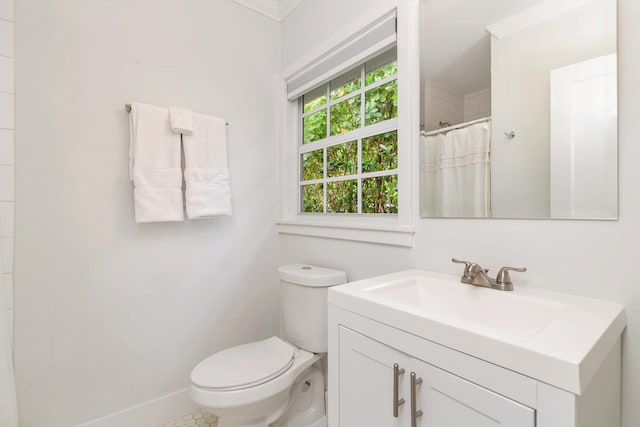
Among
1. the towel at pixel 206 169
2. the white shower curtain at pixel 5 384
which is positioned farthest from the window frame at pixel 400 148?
the white shower curtain at pixel 5 384

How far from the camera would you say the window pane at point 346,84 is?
166 cm

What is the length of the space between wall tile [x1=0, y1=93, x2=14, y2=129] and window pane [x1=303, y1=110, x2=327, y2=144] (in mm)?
1411

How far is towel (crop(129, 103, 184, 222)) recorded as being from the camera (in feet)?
4.66

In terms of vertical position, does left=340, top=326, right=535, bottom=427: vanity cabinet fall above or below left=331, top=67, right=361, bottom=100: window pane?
below

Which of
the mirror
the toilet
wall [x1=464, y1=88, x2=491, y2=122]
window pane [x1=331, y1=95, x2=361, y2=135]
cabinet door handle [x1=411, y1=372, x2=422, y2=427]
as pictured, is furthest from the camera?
window pane [x1=331, y1=95, x2=361, y2=135]

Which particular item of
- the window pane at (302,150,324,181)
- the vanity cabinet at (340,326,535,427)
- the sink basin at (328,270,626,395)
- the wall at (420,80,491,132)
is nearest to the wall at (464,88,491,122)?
the wall at (420,80,491,132)

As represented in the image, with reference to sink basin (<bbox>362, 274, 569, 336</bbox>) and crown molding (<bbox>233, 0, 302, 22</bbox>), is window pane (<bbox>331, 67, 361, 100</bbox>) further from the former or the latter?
sink basin (<bbox>362, 274, 569, 336</bbox>)

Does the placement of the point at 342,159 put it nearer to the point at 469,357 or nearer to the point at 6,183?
the point at 469,357

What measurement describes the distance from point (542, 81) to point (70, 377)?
2.20 m

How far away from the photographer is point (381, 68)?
1.52 meters

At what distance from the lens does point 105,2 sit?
4.71 feet

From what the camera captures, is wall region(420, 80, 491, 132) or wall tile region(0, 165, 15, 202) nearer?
wall region(420, 80, 491, 132)

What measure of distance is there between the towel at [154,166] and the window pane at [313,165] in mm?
784

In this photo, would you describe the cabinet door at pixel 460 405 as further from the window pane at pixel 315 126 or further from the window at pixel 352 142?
the window pane at pixel 315 126
